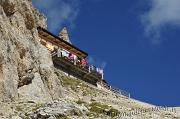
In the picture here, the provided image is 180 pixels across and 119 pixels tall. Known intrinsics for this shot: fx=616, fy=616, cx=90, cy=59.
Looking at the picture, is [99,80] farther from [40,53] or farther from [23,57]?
[23,57]

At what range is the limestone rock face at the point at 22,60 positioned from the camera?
4856cm

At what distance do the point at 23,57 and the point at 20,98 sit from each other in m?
7.20

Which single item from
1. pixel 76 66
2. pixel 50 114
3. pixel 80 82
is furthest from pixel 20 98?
pixel 76 66

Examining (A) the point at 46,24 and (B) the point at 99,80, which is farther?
(A) the point at 46,24

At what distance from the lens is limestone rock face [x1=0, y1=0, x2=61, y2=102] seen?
4856cm

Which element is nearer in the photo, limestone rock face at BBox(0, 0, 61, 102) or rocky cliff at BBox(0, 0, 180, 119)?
rocky cliff at BBox(0, 0, 180, 119)

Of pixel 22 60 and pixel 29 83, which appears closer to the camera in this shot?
pixel 29 83

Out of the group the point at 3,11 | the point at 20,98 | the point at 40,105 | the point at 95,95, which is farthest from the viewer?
the point at 95,95

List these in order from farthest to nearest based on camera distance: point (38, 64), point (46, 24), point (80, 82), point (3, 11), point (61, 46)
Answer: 1. point (46, 24)
2. point (61, 46)
3. point (80, 82)
4. point (38, 64)
5. point (3, 11)

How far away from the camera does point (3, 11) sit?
54031 millimetres

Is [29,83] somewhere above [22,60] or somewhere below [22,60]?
below

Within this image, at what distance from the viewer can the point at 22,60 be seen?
179ft

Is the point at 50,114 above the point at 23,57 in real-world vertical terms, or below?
below

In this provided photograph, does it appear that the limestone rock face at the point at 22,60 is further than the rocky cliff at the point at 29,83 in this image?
Yes
